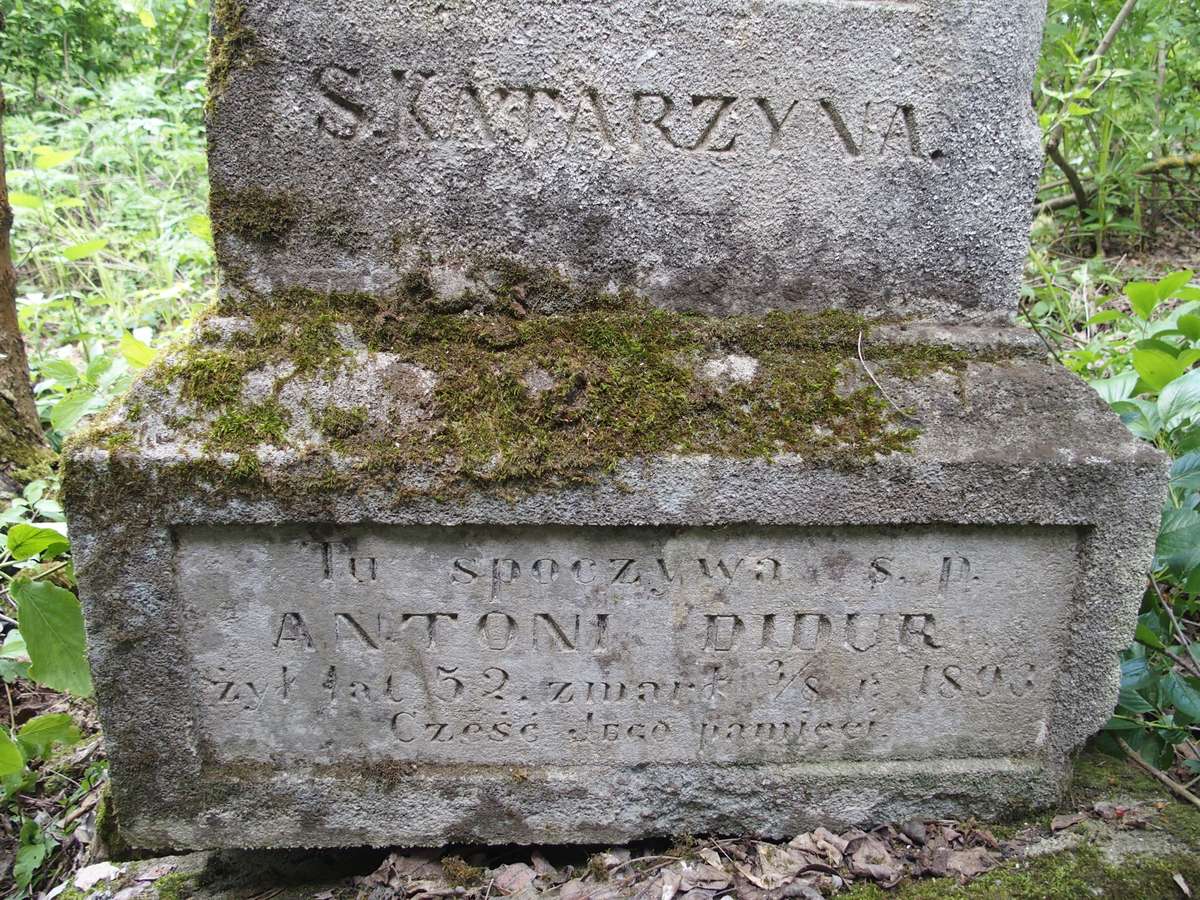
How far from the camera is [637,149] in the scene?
158 cm

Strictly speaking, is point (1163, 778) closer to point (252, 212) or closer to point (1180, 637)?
point (1180, 637)

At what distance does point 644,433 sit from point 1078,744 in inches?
49.2

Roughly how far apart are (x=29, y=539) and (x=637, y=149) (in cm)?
157

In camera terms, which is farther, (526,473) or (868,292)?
(868,292)

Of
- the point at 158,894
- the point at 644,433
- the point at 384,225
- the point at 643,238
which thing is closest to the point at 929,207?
the point at 643,238

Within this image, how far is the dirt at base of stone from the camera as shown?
163cm

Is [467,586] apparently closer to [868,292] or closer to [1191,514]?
[868,292]

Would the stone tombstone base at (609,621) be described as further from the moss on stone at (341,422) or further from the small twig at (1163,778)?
the small twig at (1163,778)

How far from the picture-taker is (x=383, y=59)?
4.87 ft

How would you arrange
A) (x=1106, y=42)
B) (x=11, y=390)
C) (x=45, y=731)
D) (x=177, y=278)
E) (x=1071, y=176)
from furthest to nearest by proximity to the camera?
(x=177, y=278)
(x=1071, y=176)
(x=1106, y=42)
(x=11, y=390)
(x=45, y=731)

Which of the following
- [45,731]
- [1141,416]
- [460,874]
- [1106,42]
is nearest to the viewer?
[460,874]

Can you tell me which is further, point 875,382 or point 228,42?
point 875,382

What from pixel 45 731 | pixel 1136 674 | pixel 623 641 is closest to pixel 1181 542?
pixel 1136 674

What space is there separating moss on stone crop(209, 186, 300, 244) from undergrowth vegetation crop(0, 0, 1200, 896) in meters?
0.33
